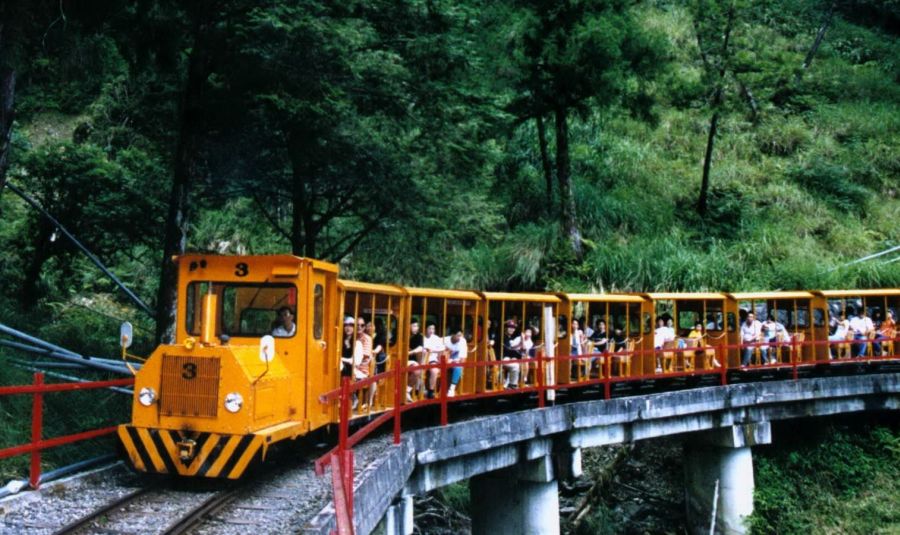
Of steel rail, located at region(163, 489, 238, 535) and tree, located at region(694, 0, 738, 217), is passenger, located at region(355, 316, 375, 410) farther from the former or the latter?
tree, located at region(694, 0, 738, 217)

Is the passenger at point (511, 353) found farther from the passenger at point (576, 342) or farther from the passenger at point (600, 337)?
the passenger at point (600, 337)

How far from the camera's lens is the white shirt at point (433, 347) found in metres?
17.0

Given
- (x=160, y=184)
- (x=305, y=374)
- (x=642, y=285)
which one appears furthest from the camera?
(x=642, y=285)

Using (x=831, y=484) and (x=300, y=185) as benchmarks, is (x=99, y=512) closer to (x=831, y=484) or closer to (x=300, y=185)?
(x=300, y=185)

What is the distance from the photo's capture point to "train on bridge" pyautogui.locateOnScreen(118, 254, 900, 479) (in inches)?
440

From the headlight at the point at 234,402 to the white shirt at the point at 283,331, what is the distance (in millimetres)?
1613

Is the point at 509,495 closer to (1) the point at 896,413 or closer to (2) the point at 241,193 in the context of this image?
(2) the point at 241,193

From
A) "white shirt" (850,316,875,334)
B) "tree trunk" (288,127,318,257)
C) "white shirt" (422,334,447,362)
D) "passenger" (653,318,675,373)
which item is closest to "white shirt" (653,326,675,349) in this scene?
"passenger" (653,318,675,373)

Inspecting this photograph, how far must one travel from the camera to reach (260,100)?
17.0 meters

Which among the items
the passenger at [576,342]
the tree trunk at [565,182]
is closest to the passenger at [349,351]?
the passenger at [576,342]

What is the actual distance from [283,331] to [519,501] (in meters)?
7.49

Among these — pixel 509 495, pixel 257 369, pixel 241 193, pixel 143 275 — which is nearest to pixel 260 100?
pixel 241 193

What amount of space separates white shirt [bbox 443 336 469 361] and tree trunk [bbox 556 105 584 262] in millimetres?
11714

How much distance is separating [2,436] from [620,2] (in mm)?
20586
